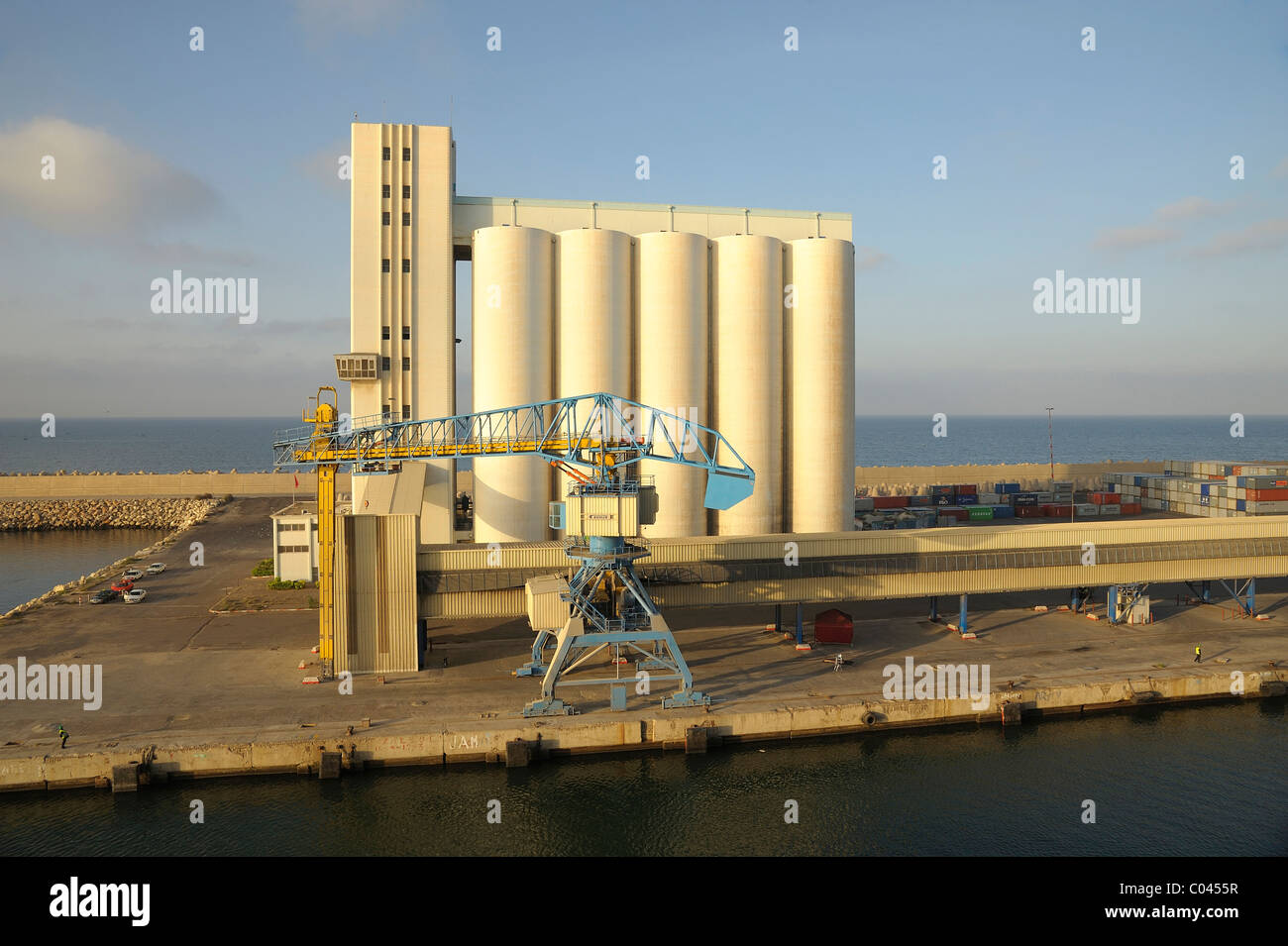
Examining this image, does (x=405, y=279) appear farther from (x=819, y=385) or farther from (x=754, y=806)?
(x=754, y=806)

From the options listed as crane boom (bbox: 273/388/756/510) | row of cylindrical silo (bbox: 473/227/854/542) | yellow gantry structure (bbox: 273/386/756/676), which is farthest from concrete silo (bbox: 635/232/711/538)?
yellow gantry structure (bbox: 273/386/756/676)

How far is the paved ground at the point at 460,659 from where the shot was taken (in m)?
33.6

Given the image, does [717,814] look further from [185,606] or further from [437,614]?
[185,606]

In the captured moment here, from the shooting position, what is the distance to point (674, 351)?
5734 centimetres

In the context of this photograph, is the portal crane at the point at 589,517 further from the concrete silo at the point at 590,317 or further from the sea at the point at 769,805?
the concrete silo at the point at 590,317

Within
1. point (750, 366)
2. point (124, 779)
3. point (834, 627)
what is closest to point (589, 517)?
point (834, 627)

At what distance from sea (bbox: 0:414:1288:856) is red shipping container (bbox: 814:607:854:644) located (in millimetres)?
8988

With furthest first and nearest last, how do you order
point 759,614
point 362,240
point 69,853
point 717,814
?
1. point 362,240
2. point 759,614
3. point 717,814
4. point 69,853

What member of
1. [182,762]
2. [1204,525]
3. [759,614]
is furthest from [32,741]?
[1204,525]

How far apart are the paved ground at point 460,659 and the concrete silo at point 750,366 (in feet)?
32.3

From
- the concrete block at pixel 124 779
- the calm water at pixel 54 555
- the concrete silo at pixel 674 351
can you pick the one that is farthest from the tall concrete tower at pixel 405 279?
the calm water at pixel 54 555

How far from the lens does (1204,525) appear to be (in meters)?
A: 48.5

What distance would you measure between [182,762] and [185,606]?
2625 centimetres

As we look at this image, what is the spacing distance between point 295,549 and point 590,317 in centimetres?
2586
